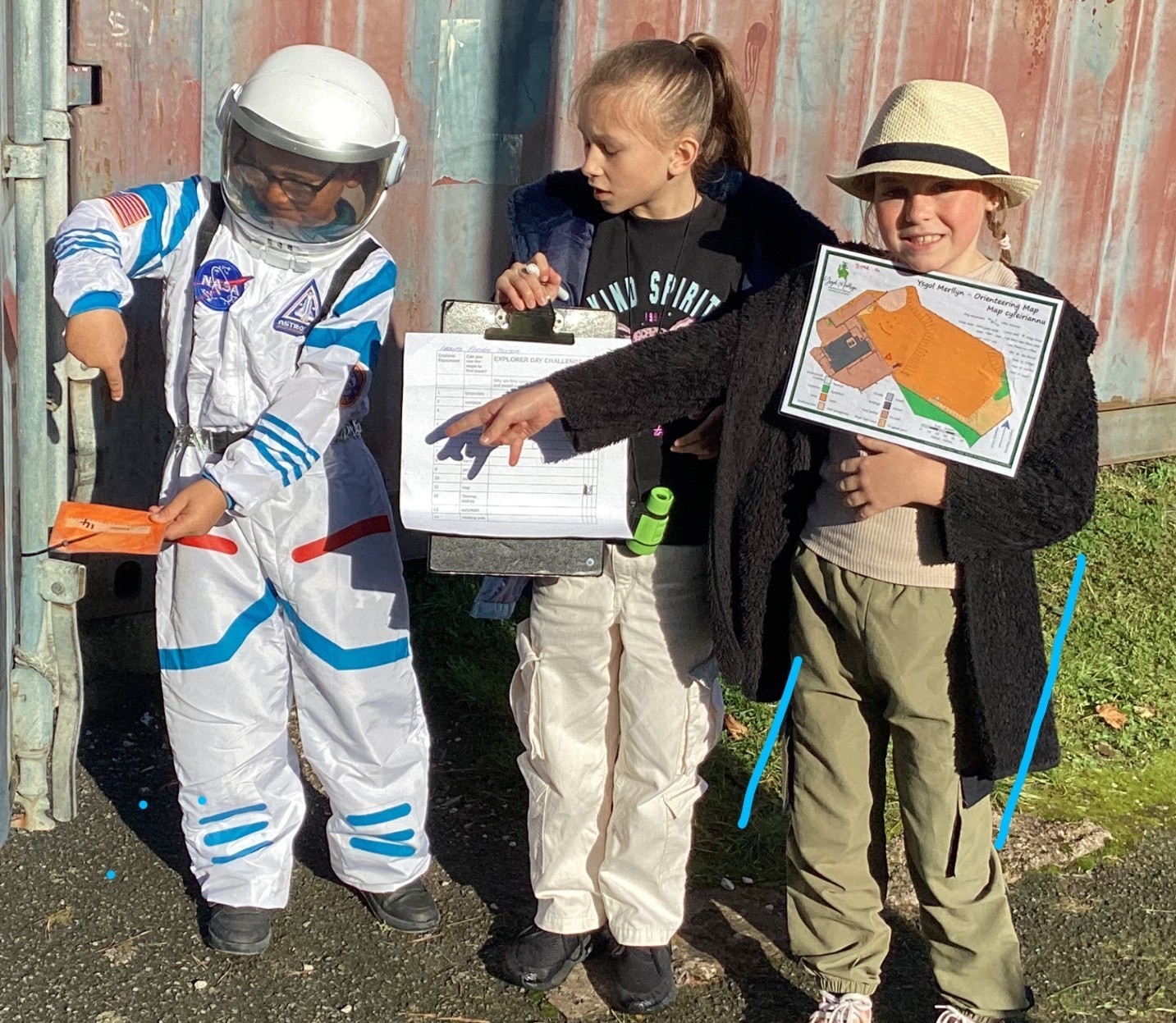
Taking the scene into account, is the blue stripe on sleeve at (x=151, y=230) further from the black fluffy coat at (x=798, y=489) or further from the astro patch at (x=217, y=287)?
the black fluffy coat at (x=798, y=489)

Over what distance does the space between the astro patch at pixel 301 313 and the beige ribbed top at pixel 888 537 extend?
1.11 meters

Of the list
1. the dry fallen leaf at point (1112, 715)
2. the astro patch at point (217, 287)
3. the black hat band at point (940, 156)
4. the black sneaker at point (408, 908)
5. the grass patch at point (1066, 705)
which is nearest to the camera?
the black hat band at point (940, 156)

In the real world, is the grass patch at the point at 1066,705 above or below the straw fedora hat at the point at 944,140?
below

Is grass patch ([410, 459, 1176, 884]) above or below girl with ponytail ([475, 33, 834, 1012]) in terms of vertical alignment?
below

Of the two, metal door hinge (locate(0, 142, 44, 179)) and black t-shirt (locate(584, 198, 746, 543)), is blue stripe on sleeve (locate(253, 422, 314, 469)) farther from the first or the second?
metal door hinge (locate(0, 142, 44, 179))

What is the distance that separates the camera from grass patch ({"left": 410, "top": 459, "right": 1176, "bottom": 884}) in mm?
4199

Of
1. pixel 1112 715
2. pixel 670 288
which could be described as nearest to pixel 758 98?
pixel 1112 715

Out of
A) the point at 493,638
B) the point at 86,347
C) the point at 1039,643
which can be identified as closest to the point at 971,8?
the point at 493,638

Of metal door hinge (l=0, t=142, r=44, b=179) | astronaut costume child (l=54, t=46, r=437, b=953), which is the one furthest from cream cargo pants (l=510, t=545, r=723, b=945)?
metal door hinge (l=0, t=142, r=44, b=179)

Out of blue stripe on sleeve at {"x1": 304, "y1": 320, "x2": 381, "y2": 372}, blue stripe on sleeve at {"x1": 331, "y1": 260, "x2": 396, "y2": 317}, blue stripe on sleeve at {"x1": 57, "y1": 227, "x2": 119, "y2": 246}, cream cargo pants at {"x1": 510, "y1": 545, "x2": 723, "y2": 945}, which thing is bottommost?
cream cargo pants at {"x1": 510, "y1": 545, "x2": 723, "y2": 945}

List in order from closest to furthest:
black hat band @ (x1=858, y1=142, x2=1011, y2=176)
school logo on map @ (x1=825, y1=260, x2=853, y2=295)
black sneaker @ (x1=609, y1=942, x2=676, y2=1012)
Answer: black hat band @ (x1=858, y1=142, x2=1011, y2=176), school logo on map @ (x1=825, y1=260, x2=853, y2=295), black sneaker @ (x1=609, y1=942, x2=676, y2=1012)

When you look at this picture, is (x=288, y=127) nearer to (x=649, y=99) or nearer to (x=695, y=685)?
(x=649, y=99)

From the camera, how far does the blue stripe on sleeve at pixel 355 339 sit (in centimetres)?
319

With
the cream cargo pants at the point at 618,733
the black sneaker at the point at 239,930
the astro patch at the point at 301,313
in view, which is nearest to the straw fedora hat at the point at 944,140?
the cream cargo pants at the point at 618,733
